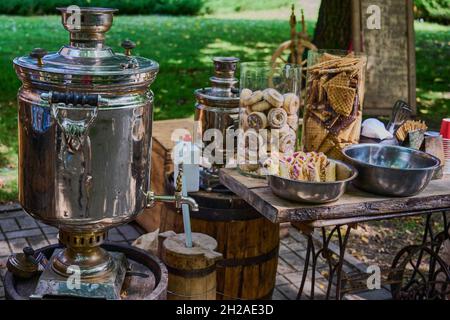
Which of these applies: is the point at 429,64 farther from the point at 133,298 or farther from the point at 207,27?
the point at 133,298

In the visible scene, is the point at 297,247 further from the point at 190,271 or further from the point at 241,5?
the point at 241,5

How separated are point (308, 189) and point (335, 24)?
5.65 meters

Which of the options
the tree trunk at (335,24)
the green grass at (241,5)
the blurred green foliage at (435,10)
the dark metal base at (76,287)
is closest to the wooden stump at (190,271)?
the dark metal base at (76,287)

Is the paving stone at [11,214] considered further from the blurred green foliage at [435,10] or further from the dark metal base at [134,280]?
the blurred green foliage at [435,10]

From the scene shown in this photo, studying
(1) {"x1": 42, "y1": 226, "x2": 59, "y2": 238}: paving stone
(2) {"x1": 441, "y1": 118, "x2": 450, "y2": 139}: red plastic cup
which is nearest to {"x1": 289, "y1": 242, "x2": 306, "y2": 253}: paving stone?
(1) {"x1": 42, "y1": 226, "x2": 59, "y2": 238}: paving stone

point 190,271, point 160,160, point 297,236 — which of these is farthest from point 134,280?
point 297,236

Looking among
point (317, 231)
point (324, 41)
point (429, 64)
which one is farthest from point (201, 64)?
point (317, 231)

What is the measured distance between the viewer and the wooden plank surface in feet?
8.23

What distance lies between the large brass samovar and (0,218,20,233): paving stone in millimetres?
2659

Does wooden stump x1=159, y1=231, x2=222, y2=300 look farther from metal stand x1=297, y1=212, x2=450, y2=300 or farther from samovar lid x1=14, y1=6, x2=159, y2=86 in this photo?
samovar lid x1=14, y1=6, x2=159, y2=86

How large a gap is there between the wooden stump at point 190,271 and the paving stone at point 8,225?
7.90 feet

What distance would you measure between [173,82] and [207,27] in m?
5.86

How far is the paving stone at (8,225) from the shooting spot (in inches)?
194

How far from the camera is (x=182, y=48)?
39.8 ft
